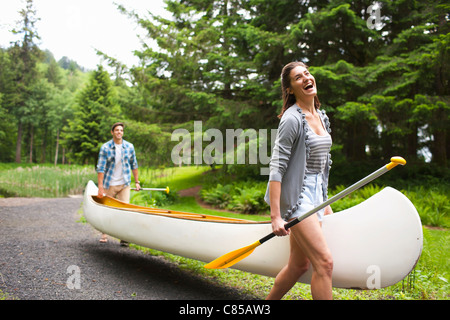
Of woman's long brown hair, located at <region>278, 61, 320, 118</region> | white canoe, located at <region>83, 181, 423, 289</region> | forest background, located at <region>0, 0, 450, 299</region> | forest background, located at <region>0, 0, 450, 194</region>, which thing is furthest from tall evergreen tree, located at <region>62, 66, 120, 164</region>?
woman's long brown hair, located at <region>278, 61, 320, 118</region>

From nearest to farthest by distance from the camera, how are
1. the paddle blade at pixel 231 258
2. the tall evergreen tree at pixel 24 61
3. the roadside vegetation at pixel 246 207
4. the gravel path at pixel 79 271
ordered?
the paddle blade at pixel 231 258 < the gravel path at pixel 79 271 < the roadside vegetation at pixel 246 207 < the tall evergreen tree at pixel 24 61

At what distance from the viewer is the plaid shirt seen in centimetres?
424

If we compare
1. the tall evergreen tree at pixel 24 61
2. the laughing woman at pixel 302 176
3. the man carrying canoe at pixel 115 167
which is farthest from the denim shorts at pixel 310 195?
the tall evergreen tree at pixel 24 61

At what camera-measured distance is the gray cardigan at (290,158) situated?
1666 millimetres

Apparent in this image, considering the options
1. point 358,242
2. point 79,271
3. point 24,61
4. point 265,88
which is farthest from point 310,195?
point 24,61

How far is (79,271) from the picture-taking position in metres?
3.20

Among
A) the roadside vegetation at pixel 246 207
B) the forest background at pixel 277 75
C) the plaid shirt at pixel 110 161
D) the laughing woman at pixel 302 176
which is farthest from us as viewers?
the forest background at pixel 277 75

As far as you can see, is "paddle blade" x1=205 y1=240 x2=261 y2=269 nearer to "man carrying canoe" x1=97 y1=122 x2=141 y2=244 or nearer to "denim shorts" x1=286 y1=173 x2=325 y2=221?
"denim shorts" x1=286 y1=173 x2=325 y2=221

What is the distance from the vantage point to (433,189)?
7.02m

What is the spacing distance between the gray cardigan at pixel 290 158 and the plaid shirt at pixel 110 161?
10.2 ft

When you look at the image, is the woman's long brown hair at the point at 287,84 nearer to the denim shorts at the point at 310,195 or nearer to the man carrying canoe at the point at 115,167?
the denim shorts at the point at 310,195

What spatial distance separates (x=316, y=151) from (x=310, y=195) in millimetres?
239

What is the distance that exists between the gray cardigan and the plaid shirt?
3.10 meters

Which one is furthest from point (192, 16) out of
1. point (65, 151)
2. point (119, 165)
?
point (65, 151)
